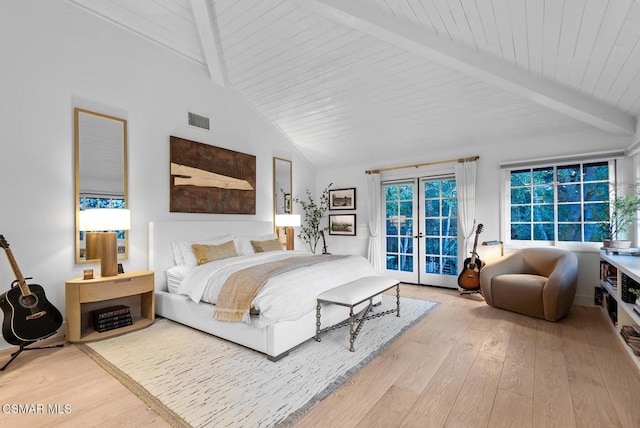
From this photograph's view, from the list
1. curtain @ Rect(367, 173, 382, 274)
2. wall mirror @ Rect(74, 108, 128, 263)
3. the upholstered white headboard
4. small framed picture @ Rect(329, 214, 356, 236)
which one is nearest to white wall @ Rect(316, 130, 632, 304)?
small framed picture @ Rect(329, 214, 356, 236)

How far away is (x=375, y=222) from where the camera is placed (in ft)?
18.9

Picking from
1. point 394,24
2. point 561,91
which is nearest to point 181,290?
point 394,24

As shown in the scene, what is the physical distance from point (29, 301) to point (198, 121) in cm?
281

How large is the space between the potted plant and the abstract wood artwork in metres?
4.75

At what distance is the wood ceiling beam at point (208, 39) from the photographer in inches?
137

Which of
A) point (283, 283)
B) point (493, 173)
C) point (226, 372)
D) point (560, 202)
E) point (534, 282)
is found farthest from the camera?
point (493, 173)

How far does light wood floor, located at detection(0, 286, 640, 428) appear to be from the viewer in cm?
179

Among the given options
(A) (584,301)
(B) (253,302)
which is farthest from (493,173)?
(B) (253,302)

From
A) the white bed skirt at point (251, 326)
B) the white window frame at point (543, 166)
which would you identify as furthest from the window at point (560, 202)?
the white bed skirt at point (251, 326)

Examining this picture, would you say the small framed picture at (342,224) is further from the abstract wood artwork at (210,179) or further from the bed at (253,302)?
the bed at (253,302)

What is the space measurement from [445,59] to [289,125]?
2994 mm

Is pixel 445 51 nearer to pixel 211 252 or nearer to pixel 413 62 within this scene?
pixel 413 62

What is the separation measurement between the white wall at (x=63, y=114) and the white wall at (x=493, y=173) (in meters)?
3.28

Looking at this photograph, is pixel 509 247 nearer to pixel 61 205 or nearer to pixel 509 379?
pixel 509 379
